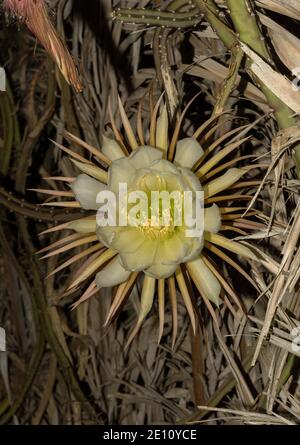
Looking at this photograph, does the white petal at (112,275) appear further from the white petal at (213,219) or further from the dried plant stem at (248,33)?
the dried plant stem at (248,33)

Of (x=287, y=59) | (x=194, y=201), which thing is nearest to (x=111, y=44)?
(x=287, y=59)

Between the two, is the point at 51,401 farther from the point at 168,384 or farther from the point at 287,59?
the point at 287,59

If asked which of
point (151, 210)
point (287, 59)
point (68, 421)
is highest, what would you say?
point (287, 59)

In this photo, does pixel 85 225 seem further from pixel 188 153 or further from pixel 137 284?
pixel 137 284

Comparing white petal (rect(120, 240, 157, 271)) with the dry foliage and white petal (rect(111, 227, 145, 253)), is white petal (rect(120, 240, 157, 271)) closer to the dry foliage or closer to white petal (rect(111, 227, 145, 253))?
white petal (rect(111, 227, 145, 253))

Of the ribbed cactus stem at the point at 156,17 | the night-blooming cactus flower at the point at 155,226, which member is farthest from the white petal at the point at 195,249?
the ribbed cactus stem at the point at 156,17
